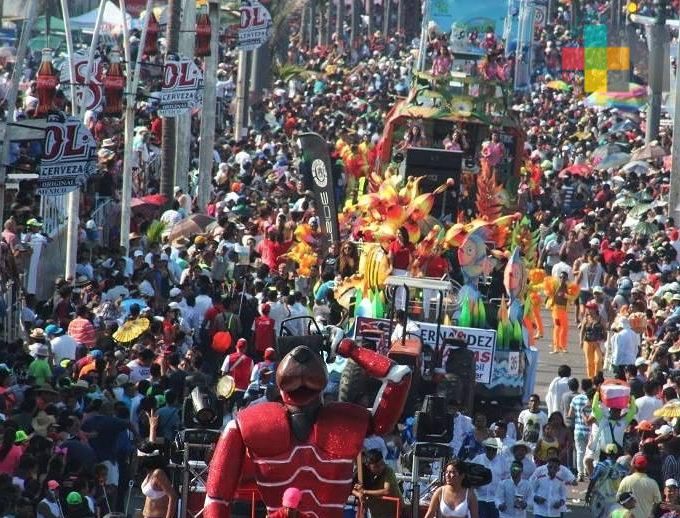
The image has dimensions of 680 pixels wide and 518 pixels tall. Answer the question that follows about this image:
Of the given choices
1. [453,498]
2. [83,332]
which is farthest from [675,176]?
[453,498]

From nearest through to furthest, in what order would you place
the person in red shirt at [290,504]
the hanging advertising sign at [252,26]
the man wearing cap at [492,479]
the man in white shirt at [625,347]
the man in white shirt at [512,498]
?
1. the person in red shirt at [290,504]
2. the man wearing cap at [492,479]
3. the man in white shirt at [512,498]
4. the man in white shirt at [625,347]
5. the hanging advertising sign at [252,26]

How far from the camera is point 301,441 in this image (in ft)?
37.7

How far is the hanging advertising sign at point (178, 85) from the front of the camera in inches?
1198

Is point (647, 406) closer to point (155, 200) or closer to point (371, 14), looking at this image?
point (155, 200)

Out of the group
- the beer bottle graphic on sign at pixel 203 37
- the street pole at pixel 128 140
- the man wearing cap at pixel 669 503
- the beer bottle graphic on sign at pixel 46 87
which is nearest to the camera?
the man wearing cap at pixel 669 503

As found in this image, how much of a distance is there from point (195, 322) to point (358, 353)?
1279cm

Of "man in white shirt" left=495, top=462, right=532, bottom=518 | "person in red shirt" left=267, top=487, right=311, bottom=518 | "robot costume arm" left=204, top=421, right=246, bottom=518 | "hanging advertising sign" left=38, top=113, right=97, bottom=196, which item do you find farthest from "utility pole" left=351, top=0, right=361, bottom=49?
"person in red shirt" left=267, top=487, right=311, bottom=518

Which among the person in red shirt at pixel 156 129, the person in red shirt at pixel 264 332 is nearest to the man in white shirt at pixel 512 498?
the person in red shirt at pixel 264 332

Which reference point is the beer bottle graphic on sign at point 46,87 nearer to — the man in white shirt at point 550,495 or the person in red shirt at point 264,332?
the person in red shirt at point 264,332

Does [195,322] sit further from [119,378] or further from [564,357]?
[564,357]

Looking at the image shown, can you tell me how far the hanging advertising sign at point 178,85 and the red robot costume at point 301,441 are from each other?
1911 centimetres

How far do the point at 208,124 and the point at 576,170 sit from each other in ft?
36.9

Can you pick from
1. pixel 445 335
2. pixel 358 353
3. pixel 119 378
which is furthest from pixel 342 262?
pixel 358 353

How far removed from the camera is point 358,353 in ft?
37.9
